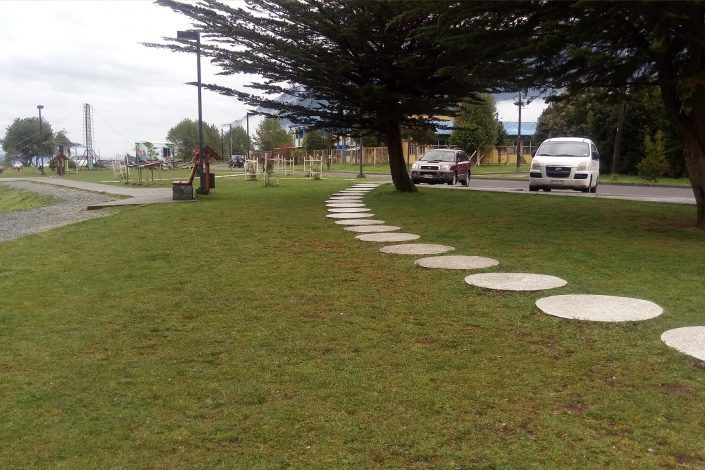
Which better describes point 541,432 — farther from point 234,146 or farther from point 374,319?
point 234,146

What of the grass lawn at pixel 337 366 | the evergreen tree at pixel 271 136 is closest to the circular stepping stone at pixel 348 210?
the grass lawn at pixel 337 366

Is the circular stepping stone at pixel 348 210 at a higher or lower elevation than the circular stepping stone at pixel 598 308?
higher

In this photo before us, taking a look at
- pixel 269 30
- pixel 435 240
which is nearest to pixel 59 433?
pixel 435 240

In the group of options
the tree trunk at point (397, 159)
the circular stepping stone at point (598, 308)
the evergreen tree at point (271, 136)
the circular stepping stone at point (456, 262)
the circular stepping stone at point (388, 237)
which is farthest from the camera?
the evergreen tree at point (271, 136)

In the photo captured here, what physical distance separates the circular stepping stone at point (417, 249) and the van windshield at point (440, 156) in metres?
16.8

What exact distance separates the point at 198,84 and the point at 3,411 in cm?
1513

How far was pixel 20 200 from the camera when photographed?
960 inches

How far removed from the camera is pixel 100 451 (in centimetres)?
258

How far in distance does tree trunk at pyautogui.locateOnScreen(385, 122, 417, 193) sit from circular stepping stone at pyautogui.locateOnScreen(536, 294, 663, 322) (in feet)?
43.3

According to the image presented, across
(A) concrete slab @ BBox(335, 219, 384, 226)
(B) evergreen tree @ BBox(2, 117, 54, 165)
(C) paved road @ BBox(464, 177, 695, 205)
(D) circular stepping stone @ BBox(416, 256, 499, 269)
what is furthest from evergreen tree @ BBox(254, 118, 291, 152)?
(D) circular stepping stone @ BBox(416, 256, 499, 269)

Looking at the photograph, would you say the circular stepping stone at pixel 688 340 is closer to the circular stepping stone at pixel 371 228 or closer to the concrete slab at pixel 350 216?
the circular stepping stone at pixel 371 228

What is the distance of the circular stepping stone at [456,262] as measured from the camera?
6438 mm

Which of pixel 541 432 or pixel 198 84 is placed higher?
pixel 198 84

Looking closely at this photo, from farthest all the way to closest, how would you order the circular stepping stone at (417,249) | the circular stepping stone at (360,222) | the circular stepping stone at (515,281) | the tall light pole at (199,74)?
1. the tall light pole at (199,74)
2. the circular stepping stone at (360,222)
3. the circular stepping stone at (417,249)
4. the circular stepping stone at (515,281)
